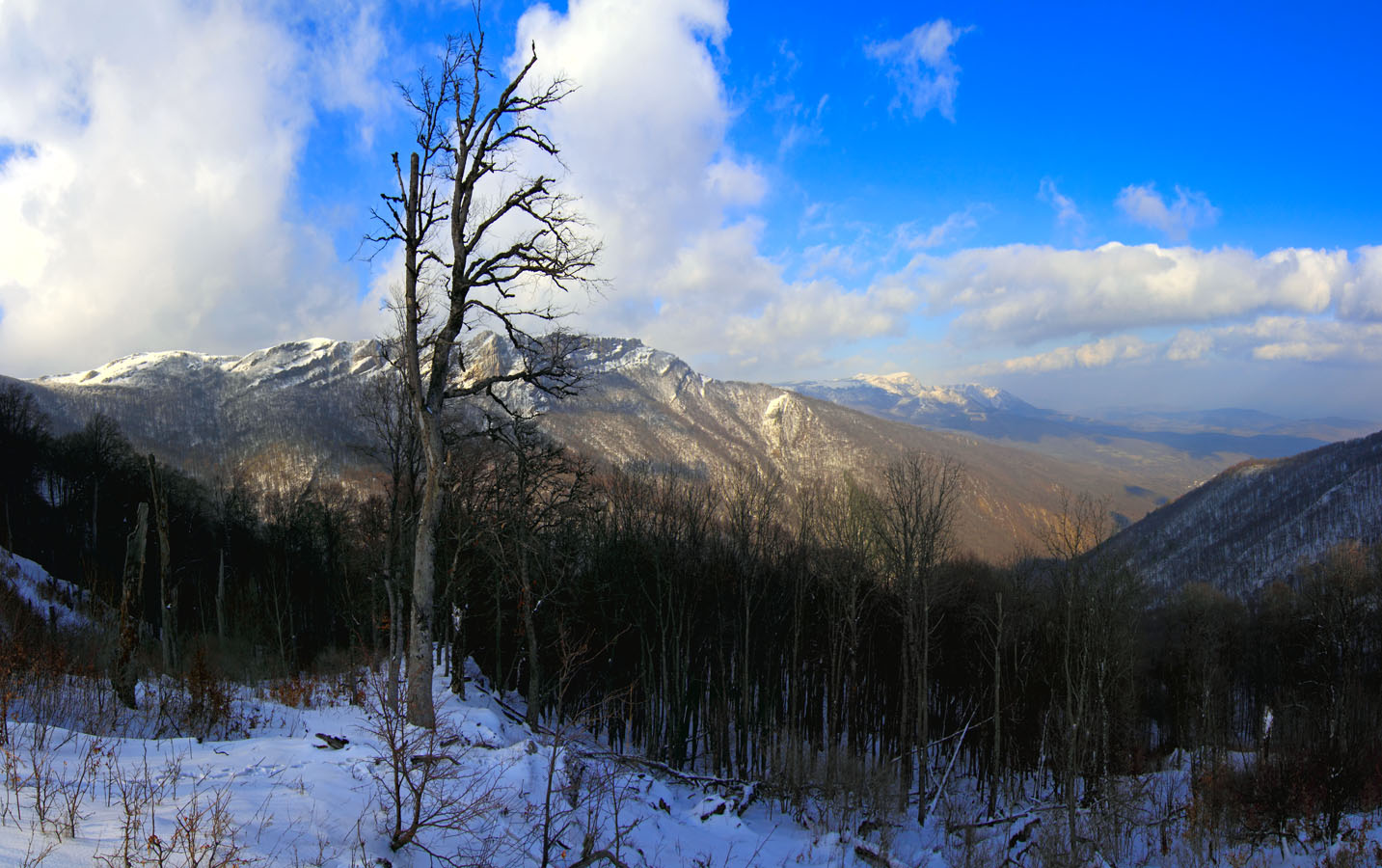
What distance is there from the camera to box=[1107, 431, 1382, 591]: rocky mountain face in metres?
102

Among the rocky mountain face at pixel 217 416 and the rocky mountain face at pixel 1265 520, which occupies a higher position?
the rocky mountain face at pixel 217 416

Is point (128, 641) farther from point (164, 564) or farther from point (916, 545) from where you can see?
point (916, 545)

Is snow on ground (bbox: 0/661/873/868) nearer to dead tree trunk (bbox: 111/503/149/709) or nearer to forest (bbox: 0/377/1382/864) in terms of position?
dead tree trunk (bbox: 111/503/149/709)

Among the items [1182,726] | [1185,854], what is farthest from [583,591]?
[1182,726]

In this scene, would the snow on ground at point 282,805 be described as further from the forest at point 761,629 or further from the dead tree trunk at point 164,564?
the dead tree trunk at point 164,564

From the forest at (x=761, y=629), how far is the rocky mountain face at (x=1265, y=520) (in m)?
59.1

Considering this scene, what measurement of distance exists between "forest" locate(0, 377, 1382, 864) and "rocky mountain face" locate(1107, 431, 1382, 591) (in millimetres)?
59093

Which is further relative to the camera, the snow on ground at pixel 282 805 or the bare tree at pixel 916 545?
the bare tree at pixel 916 545

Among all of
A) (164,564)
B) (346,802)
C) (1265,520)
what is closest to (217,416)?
(164,564)

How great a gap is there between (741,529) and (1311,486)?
512 feet

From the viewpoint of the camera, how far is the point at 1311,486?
130 meters

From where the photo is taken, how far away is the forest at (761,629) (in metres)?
20.4

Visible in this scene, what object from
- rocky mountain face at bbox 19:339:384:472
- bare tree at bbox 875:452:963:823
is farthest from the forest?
rocky mountain face at bbox 19:339:384:472

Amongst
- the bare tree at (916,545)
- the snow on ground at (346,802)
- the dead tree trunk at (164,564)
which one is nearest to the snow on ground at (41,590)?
the dead tree trunk at (164,564)
